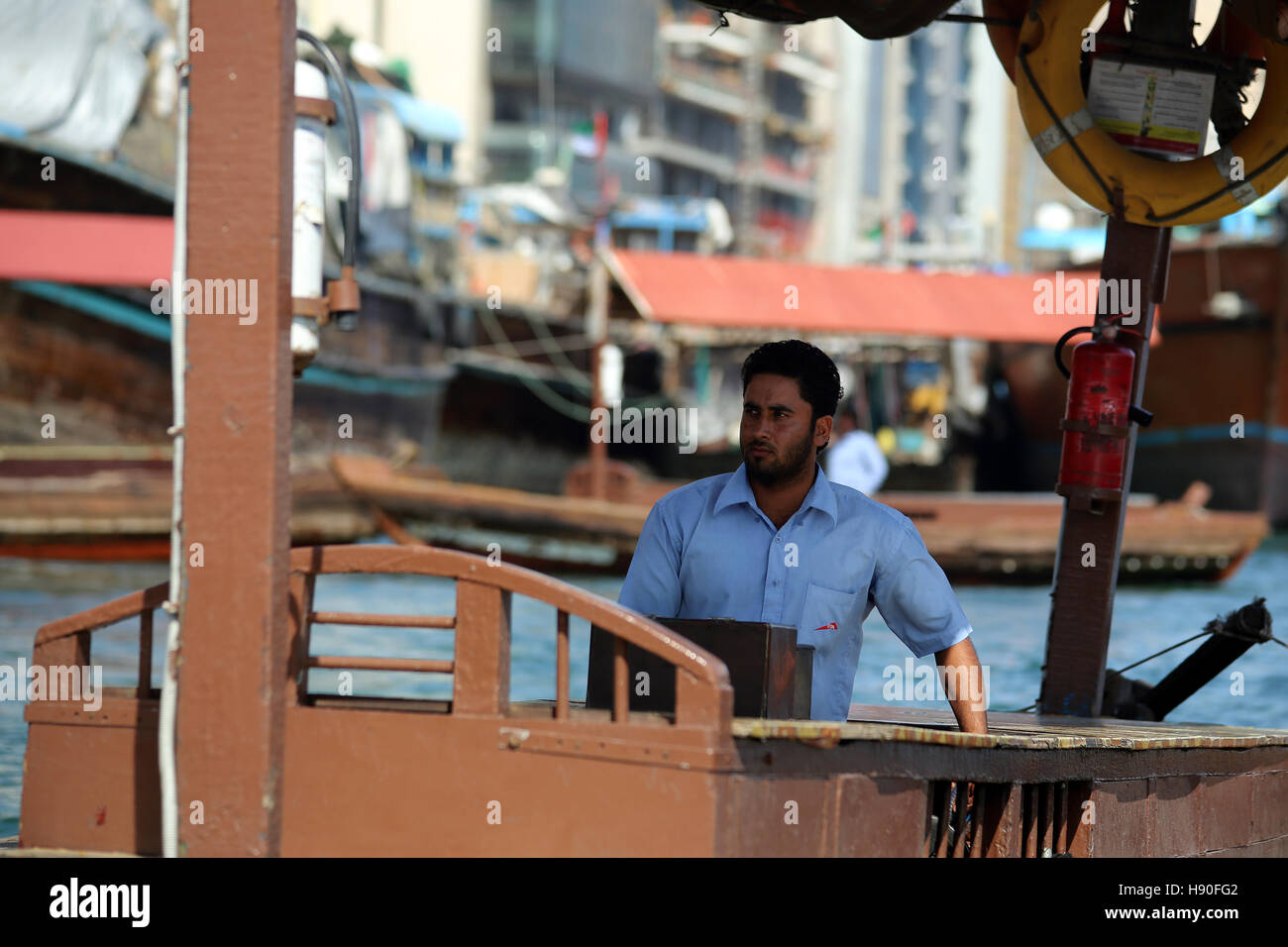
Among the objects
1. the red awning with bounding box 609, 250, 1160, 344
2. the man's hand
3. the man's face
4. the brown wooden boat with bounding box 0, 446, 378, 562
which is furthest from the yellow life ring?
the red awning with bounding box 609, 250, 1160, 344

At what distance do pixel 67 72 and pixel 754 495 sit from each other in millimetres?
17404

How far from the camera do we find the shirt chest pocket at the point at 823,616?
4398mm

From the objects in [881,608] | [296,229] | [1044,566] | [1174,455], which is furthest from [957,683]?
[1174,455]

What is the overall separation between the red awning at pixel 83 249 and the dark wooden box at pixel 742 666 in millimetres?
15380

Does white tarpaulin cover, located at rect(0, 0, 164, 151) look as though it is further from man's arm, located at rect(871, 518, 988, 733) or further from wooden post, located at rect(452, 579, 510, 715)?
wooden post, located at rect(452, 579, 510, 715)

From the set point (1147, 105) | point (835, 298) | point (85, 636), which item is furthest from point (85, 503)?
point (85, 636)

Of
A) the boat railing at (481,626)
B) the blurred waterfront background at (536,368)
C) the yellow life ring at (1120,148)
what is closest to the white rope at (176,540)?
the boat railing at (481,626)

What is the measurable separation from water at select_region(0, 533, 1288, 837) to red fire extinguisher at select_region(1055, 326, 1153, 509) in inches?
91.1

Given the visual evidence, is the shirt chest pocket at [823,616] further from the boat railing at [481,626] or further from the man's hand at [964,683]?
the boat railing at [481,626]

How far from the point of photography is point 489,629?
368cm

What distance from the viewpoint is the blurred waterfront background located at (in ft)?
58.7

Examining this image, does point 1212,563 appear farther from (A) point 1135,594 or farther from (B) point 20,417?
(B) point 20,417

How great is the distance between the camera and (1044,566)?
1878 centimetres

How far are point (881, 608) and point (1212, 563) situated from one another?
52.7ft
